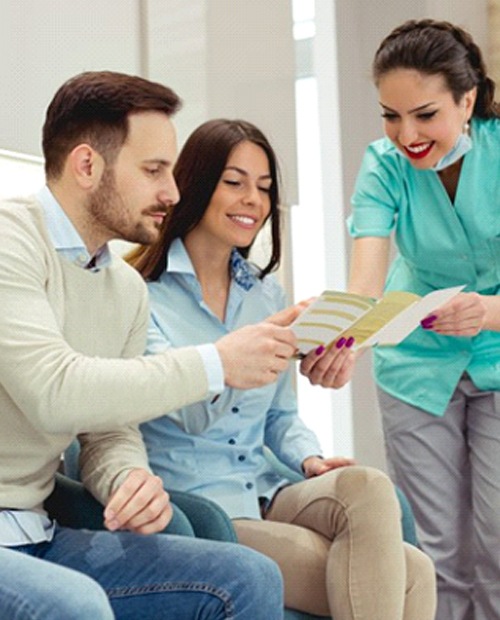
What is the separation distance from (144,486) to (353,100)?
2.73 metres

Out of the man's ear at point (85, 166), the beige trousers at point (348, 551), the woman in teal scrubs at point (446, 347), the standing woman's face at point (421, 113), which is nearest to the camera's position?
the man's ear at point (85, 166)

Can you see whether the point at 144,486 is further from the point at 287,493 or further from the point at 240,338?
the point at 287,493

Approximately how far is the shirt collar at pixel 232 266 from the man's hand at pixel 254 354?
47cm

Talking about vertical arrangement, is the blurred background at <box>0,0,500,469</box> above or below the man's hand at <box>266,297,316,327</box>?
above

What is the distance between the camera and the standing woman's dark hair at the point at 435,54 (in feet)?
7.90

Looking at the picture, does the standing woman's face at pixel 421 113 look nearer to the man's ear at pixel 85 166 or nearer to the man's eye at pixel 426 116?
the man's eye at pixel 426 116

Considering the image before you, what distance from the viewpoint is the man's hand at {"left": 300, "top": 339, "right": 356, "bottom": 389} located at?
2012 millimetres

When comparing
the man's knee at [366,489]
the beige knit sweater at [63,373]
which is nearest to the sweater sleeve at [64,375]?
the beige knit sweater at [63,373]

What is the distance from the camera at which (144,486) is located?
1.68m

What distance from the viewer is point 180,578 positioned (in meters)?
1.61

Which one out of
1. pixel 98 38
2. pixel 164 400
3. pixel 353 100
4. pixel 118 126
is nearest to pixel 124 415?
pixel 164 400

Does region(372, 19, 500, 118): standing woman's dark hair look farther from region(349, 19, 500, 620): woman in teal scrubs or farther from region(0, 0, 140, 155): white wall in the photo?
region(0, 0, 140, 155): white wall

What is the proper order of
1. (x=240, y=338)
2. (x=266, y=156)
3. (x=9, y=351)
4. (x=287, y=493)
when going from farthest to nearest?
1. (x=266, y=156)
2. (x=287, y=493)
3. (x=240, y=338)
4. (x=9, y=351)

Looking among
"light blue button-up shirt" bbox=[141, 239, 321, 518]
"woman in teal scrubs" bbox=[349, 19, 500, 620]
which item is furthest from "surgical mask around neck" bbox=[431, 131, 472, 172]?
"light blue button-up shirt" bbox=[141, 239, 321, 518]
